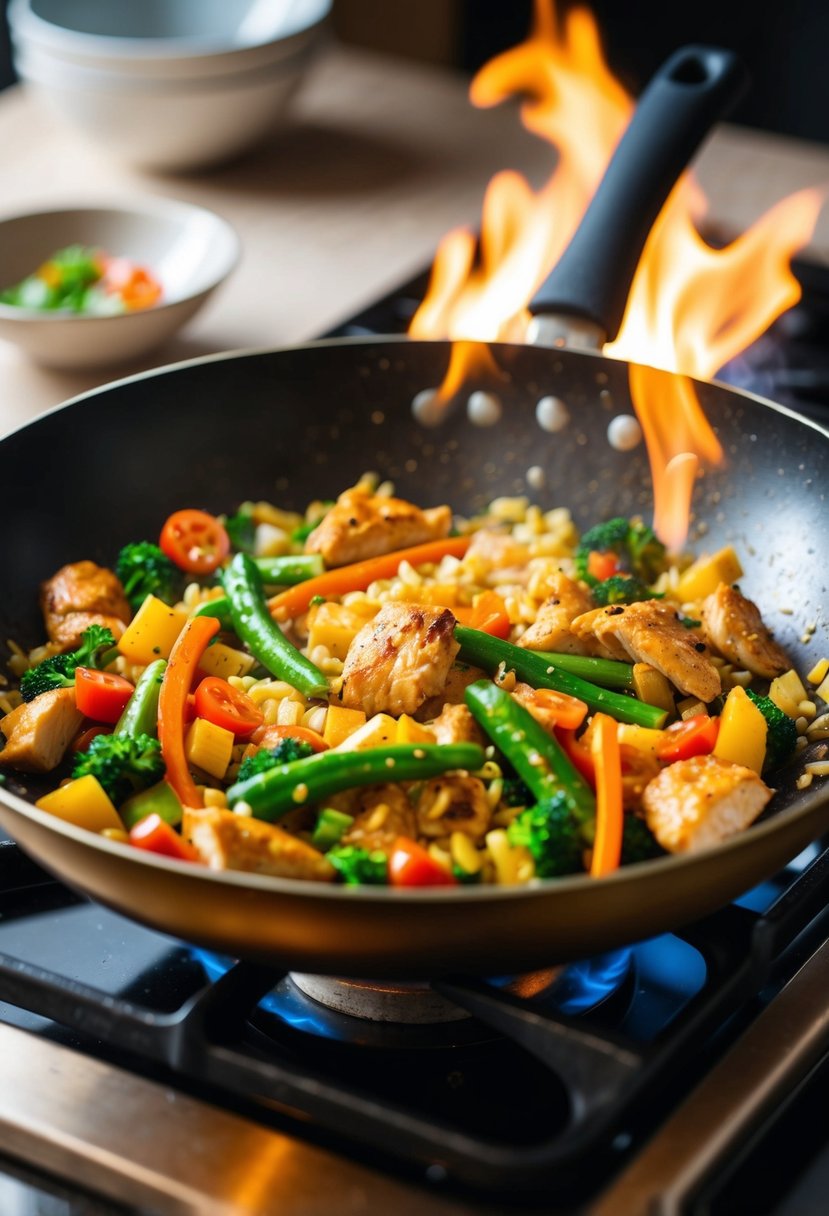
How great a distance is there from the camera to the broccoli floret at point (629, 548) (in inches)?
90.9

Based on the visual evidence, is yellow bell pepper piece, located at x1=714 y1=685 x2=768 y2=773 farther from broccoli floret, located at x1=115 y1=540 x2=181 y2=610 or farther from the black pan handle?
broccoli floret, located at x1=115 y1=540 x2=181 y2=610

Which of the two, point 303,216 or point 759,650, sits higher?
point 303,216

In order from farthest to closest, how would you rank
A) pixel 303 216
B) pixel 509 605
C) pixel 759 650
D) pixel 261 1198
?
pixel 303 216, pixel 509 605, pixel 759 650, pixel 261 1198

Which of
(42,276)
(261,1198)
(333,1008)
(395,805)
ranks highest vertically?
(42,276)

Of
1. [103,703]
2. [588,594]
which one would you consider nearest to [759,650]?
[588,594]

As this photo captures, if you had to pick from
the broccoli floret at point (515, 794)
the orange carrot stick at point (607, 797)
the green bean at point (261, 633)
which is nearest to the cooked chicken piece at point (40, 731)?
the green bean at point (261, 633)

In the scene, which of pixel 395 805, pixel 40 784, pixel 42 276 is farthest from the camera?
pixel 42 276

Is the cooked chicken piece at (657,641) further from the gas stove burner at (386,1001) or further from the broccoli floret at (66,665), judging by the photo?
the broccoli floret at (66,665)

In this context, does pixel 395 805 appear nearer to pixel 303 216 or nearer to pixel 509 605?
pixel 509 605

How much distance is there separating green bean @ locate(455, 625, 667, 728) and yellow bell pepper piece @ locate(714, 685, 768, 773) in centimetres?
11

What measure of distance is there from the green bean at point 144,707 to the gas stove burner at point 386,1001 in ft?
1.41

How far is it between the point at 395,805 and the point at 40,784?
0.56 meters

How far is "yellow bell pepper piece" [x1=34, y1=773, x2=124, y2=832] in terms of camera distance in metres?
1.68

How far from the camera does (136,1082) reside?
151cm
